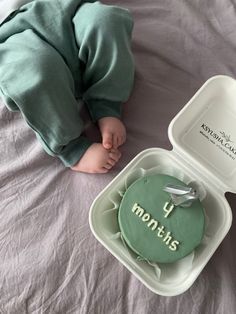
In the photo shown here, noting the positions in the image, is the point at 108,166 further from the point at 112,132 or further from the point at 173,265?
the point at 173,265

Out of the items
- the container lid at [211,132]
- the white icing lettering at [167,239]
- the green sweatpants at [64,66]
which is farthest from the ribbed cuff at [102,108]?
the white icing lettering at [167,239]

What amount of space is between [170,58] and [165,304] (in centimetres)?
43

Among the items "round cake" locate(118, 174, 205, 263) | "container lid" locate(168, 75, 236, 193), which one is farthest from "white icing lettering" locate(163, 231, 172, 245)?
"container lid" locate(168, 75, 236, 193)

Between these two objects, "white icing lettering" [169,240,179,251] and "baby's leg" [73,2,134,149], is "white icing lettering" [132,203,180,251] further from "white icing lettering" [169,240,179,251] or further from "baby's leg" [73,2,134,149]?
Answer: "baby's leg" [73,2,134,149]

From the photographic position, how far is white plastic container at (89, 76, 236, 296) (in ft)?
2.10

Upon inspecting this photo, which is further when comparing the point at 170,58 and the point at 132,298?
the point at 170,58

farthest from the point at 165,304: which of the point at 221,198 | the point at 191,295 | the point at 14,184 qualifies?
the point at 14,184

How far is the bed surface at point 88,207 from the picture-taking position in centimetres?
66

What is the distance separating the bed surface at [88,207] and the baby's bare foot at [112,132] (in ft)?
0.08

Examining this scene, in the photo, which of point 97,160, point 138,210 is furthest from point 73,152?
point 138,210

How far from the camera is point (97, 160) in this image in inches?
28.1

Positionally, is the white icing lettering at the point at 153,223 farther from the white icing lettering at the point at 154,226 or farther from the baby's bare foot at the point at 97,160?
the baby's bare foot at the point at 97,160

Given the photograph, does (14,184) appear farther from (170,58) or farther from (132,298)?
(170,58)

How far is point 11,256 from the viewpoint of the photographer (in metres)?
0.68
